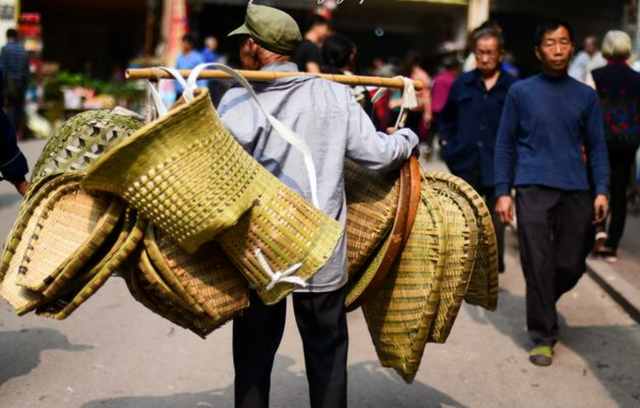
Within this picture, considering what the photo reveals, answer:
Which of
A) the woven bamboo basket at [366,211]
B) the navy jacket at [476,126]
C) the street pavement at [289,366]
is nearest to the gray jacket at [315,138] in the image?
the woven bamboo basket at [366,211]

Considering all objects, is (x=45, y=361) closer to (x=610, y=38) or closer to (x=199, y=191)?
(x=199, y=191)

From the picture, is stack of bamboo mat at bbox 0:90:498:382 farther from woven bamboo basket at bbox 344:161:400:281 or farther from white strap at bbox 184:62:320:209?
white strap at bbox 184:62:320:209

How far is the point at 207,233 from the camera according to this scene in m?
3.12

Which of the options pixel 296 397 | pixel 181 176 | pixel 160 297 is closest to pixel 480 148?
pixel 296 397

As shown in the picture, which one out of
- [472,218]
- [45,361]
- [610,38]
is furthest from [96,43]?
[472,218]

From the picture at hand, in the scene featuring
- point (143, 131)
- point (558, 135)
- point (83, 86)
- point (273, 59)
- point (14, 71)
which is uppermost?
point (273, 59)

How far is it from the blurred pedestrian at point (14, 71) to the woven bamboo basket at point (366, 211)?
13.0 m

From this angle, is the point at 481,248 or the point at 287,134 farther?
the point at 481,248

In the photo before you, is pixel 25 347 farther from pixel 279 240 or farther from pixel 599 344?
pixel 599 344

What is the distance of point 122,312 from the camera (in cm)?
679

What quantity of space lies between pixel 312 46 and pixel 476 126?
214 cm

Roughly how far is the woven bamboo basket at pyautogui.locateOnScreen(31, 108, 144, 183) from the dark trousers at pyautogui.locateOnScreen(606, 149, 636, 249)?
5855 mm

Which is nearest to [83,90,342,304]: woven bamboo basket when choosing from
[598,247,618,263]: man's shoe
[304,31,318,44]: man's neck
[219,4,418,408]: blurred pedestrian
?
[219,4,418,408]: blurred pedestrian

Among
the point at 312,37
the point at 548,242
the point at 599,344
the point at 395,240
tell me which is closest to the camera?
the point at 395,240
